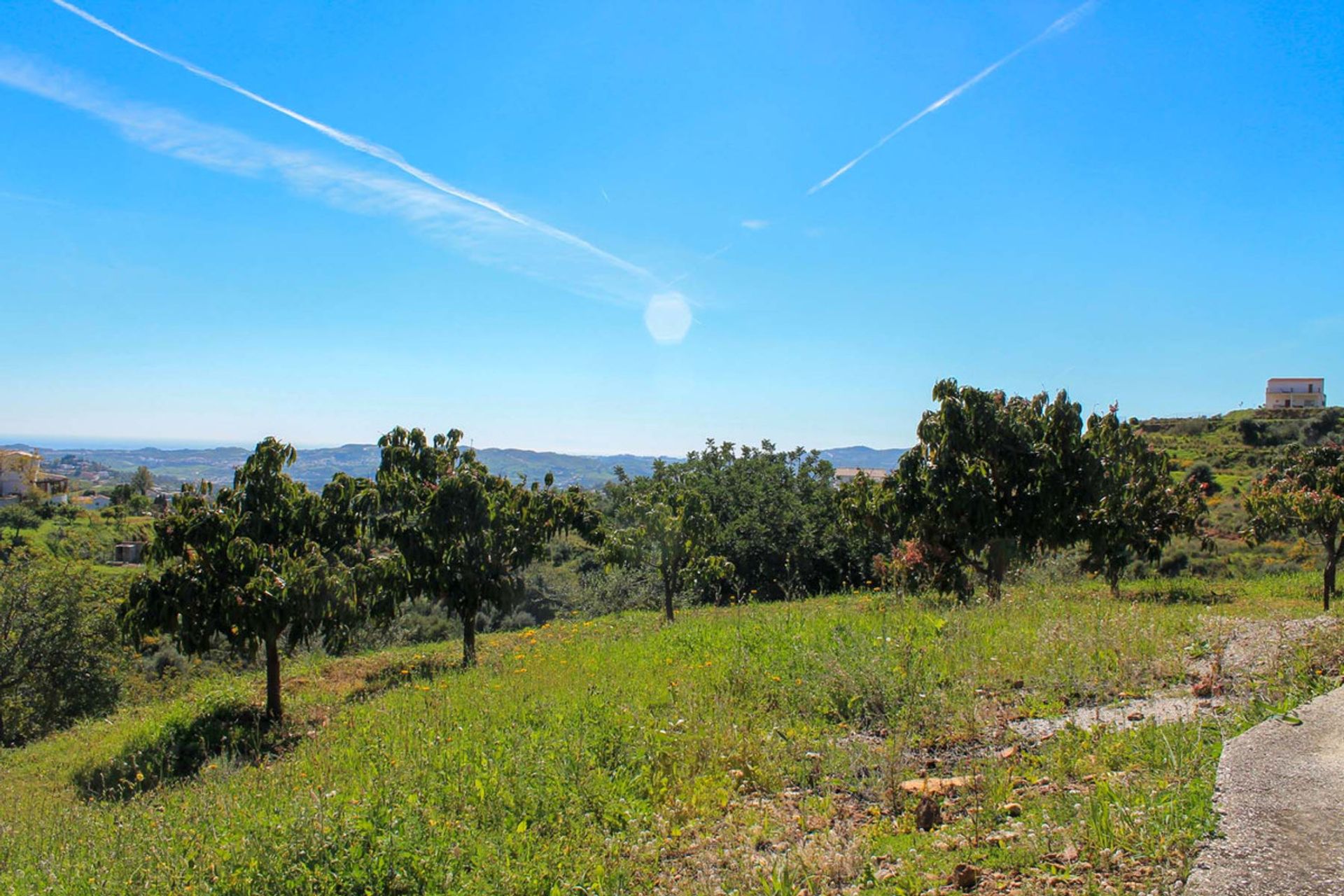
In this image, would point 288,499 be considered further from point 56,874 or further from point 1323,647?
point 1323,647

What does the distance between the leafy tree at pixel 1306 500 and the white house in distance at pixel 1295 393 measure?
2814 inches

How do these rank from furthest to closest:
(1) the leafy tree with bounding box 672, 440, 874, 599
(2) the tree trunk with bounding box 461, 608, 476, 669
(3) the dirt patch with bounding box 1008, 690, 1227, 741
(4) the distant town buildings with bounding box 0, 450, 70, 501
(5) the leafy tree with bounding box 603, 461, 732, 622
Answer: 1. (4) the distant town buildings with bounding box 0, 450, 70, 501
2. (1) the leafy tree with bounding box 672, 440, 874, 599
3. (5) the leafy tree with bounding box 603, 461, 732, 622
4. (2) the tree trunk with bounding box 461, 608, 476, 669
5. (3) the dirt patch with bounding box 1008, 690, 1227, 741

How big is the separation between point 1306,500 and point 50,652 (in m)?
28.5

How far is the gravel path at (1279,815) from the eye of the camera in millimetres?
2725

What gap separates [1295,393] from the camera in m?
83.8

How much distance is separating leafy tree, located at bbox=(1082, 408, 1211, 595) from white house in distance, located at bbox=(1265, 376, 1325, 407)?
7144cm

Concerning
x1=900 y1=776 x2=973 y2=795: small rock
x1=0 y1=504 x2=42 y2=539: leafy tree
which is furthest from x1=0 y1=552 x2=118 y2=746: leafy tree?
x1=0 y1=504 x2=42 y2=539: leafy tree

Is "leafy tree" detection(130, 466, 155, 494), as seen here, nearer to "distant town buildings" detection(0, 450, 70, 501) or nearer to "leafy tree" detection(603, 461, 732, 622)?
"distant town buildings" detection(0, 450, 70, 501)

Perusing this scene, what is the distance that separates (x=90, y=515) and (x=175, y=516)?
7400cm

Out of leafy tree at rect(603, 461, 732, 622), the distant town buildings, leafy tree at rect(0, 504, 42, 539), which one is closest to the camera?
leafy tree at rect(603, 461, 732, 622)

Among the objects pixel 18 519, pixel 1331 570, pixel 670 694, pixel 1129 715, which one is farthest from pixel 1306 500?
pixel 18 519

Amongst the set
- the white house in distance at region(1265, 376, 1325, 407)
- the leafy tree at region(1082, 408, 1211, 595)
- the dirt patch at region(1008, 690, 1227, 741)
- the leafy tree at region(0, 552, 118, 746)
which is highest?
the white house in distance at region(1265, 376, 1325, 407)

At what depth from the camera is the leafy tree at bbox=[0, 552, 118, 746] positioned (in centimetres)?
1962

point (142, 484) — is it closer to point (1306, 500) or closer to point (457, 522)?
point (457, 522)
